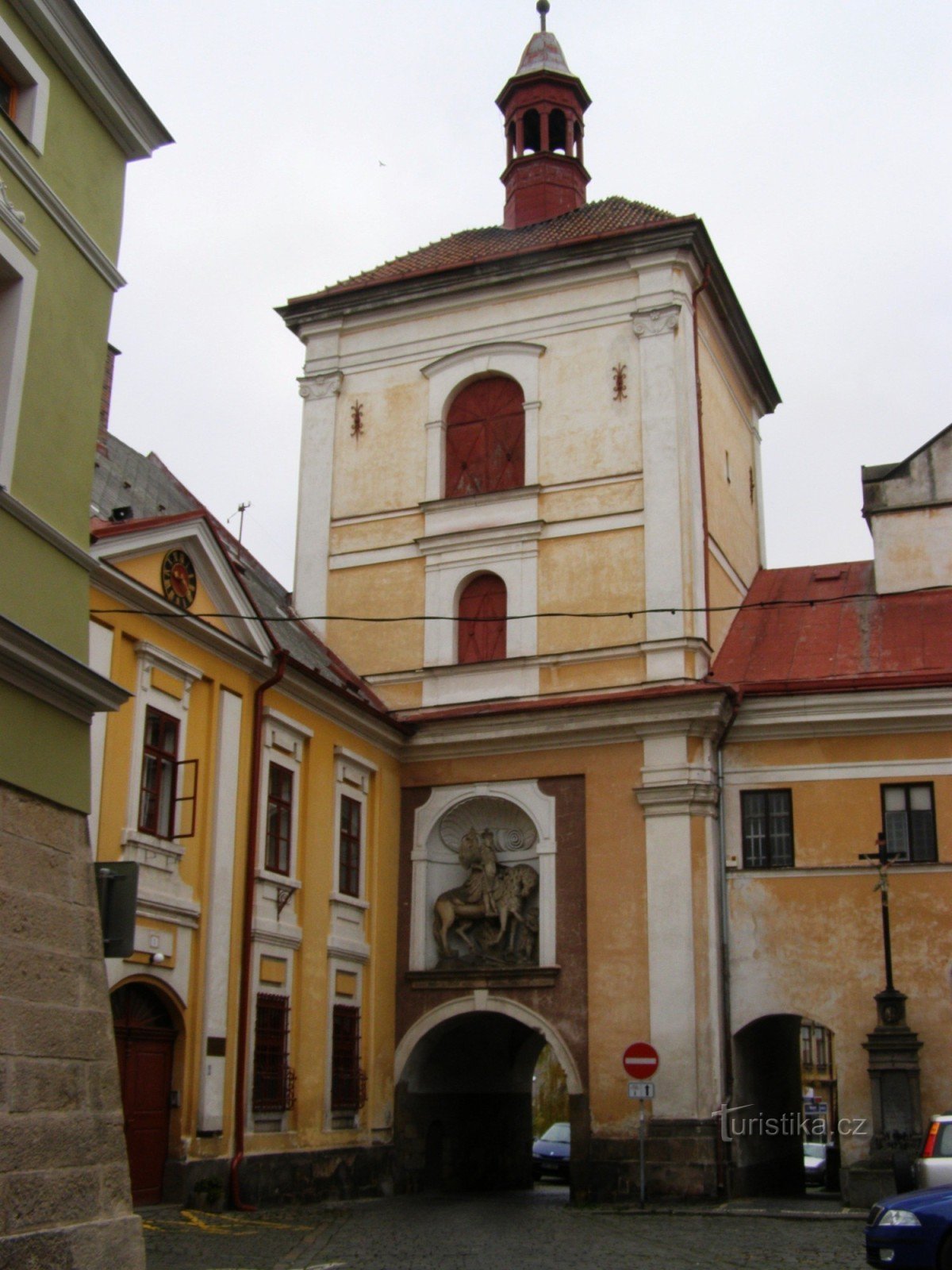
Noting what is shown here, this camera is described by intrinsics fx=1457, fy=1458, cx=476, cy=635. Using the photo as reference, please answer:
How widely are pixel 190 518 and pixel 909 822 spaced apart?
11.4 m

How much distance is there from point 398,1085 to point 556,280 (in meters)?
13.9

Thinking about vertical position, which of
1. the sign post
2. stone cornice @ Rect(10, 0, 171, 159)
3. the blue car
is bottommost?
the blue car

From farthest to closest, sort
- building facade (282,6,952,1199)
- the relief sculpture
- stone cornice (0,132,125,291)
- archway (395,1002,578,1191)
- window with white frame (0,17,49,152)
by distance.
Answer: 1. the relief sculpture
2. archway (395,1002,578,1191)
3. building facade (282,6,952,1199)
4. window with white frame (0,17,49,152)
5. stone cornice (0,132,125,291)

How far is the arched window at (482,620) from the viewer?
80.4ft

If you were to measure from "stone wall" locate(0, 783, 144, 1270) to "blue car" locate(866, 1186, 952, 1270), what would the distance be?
17.7ft

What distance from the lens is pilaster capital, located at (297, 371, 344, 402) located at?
27188mm

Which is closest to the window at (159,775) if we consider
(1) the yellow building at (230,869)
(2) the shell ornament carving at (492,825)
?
(1) the yellow building at (230,869)

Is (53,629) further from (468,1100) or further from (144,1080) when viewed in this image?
(468,1100)

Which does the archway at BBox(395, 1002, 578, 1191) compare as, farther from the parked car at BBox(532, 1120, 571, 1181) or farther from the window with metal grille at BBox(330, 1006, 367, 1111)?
the parked car at BBox(532, 1120, 571, 1181)

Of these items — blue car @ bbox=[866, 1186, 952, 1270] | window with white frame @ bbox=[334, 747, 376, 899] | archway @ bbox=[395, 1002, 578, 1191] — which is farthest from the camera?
archway @ bbox=[395, 1002, 578, 1191]

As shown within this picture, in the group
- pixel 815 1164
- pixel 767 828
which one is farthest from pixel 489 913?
pixel 815 1164

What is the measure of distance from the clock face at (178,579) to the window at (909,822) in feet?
35.2

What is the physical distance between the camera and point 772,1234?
15914 millimetres

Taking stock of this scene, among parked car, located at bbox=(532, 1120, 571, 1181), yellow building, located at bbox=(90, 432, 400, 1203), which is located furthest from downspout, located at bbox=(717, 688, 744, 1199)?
parked car, located at bbox=(532, 1120, 571, 1181)
